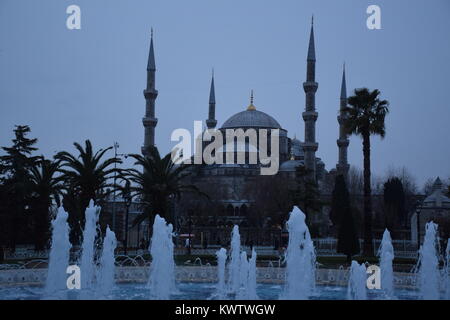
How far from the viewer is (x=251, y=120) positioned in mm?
76062

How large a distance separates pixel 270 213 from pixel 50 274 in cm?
3487

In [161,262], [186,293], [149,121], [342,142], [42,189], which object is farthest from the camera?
[342,142]

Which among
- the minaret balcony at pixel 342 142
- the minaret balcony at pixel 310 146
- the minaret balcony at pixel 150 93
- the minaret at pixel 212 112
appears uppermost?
the minaret at pixel 212 112

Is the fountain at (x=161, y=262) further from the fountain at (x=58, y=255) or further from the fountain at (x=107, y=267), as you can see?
the fountain at (x=58, y=255)

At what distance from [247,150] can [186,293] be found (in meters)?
57.4

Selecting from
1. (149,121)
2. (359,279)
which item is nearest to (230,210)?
(149,121)

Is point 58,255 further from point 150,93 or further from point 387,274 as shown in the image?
point 150,93

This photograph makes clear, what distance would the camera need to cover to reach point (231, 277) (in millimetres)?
16641

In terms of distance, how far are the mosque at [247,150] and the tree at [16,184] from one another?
1490 centimetres

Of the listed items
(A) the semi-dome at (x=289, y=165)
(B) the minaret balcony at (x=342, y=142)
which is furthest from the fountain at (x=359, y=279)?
(A) the semi-dome at (x=289, y=165)

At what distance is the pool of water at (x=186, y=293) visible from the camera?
13.7 metres

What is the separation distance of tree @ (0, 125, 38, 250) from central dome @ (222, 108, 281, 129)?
43.3 m
